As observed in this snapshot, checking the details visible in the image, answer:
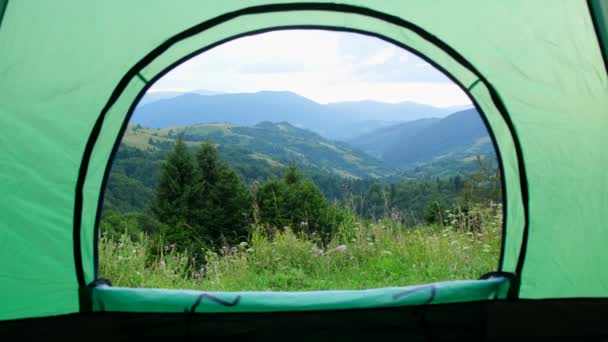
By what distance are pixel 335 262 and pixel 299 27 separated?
2149 millimetres

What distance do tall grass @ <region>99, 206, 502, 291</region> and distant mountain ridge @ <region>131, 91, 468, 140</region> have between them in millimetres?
117388

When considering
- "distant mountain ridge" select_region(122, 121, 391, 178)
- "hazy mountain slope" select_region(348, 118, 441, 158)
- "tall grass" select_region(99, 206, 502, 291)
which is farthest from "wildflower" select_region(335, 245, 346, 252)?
"hazy mountain slope" select_region(348, 118, 441, 158)

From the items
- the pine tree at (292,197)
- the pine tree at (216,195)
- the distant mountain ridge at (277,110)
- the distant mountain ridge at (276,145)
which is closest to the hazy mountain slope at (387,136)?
the distant mountain ridge at (277,110)

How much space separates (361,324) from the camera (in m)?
1.98

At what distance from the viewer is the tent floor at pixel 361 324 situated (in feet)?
6.29

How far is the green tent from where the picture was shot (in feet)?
6.09

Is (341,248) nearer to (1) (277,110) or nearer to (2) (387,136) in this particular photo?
(2) (387,136)

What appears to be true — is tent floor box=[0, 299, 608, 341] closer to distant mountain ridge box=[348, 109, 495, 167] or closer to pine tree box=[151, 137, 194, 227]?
pine tree box=[151, 137, 194, 227]

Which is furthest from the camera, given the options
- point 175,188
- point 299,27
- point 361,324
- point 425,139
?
point 425,139

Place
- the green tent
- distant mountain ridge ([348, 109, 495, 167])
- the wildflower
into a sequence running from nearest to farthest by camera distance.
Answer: the green tent, the wildflower, distant mountain ridge ([348, 109, 495, 167])

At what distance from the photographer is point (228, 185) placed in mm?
24219

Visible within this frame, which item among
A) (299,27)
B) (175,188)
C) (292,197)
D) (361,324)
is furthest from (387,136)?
(361,324)

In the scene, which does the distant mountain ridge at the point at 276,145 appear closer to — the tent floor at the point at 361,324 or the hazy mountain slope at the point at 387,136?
the hazy mountain slope at the point at 387,136

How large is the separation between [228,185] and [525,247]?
2264cm
